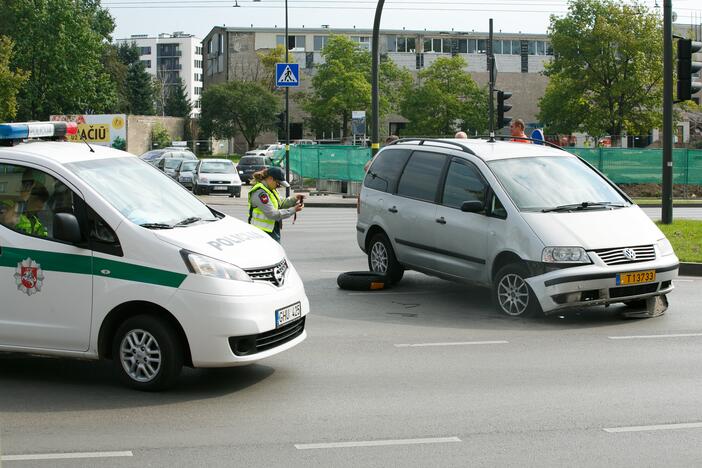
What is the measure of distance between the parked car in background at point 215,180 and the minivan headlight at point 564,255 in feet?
97.9

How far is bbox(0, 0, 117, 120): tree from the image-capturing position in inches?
3083

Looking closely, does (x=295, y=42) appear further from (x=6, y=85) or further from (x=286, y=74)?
(x=286, y=74)

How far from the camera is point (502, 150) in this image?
12680 mm

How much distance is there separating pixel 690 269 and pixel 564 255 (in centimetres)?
514

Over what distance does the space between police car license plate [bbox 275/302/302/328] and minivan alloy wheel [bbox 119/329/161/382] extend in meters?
0.93

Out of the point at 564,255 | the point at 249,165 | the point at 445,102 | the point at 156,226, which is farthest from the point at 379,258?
the point at 445,102

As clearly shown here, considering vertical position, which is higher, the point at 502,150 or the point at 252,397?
the point at 502,150

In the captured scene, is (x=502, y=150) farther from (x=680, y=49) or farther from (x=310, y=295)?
(x=680, y=49)

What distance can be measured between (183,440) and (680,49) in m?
15.4

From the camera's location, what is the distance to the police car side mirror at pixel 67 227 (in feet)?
26.3

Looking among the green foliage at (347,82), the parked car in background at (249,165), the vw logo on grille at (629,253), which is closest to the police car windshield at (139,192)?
the vw logo on grille at (629,253)

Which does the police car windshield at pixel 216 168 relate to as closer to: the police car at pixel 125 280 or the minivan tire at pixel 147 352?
the police car at pixel 125 280

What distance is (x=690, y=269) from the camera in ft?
50.5

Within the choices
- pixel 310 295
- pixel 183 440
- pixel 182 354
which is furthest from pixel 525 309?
pixel 183 440
